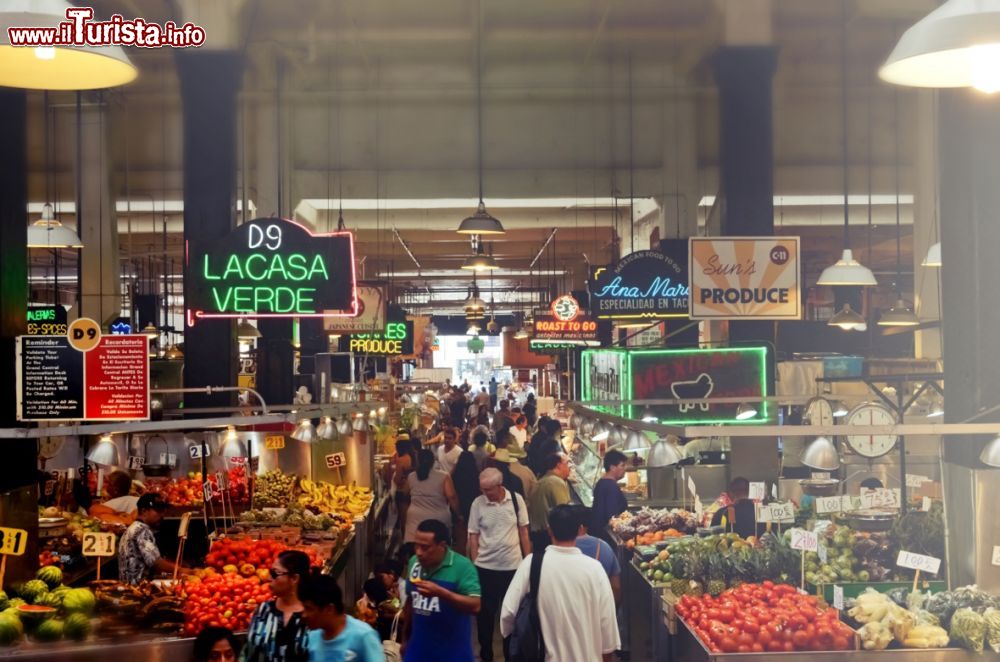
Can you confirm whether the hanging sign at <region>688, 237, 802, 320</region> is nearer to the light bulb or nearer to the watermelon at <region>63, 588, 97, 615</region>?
the watermelon at <region>63, 588, 97, 615</region>

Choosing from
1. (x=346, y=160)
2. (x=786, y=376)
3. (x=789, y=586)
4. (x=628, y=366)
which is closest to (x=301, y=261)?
(x=628, y=366)

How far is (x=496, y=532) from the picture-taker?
28.5 ft

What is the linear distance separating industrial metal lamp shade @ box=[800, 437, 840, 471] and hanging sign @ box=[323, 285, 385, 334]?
25.1 feet

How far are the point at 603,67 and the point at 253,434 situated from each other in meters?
6.94

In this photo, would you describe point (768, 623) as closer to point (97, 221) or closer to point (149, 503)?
point (149, 503)

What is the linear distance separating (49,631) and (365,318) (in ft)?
30.0

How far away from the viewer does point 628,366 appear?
9953 mm

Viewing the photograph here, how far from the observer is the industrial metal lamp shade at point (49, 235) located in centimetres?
1121

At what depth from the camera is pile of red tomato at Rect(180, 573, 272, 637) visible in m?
6.87

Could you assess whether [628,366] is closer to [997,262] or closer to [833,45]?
[997,262]

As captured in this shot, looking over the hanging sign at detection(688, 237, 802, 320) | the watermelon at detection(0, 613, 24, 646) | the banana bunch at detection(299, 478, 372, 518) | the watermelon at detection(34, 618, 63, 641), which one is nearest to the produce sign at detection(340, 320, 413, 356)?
the banana bunch at detection(299, 478, 372, 518)

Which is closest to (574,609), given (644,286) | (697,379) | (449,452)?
(697,379)

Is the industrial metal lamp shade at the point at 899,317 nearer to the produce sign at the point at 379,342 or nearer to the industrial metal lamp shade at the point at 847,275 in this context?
the industrial metal lamp shade at the point at 847,275

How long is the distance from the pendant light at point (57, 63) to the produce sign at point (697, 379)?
19.4 feet
